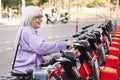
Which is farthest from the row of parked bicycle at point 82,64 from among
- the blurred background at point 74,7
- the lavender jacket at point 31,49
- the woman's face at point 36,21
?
the blurred background at point 74,7

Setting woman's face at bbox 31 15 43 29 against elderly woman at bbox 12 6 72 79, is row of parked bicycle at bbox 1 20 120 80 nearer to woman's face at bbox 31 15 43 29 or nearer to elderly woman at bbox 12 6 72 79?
elderly woman at bbox 12 6 72 79

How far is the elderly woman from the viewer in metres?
5.62

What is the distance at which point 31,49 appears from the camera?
566 cm

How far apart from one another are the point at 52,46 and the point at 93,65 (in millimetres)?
685

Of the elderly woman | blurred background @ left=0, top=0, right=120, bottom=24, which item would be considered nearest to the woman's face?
the elderly woman

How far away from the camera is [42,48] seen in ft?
18.4

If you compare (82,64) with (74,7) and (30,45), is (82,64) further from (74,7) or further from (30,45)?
(74,7)

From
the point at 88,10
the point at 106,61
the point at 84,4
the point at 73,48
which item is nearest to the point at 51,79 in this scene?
the point at 73,48

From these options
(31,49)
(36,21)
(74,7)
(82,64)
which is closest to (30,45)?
(31,49)

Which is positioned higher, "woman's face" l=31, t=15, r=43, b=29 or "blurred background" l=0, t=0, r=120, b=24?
"woman's face" l=31, t=15, r=43, b=29

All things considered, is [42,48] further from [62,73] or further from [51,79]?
[51,79]

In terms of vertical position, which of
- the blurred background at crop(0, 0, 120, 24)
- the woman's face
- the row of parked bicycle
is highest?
the woman's face

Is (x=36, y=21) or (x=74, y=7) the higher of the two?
(x=36, y=21)

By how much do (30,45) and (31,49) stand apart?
0.17 feet
